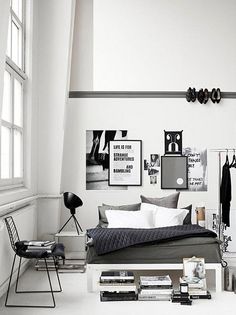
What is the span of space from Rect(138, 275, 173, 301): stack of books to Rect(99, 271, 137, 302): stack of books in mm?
79

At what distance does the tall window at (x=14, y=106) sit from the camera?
5.20 metres

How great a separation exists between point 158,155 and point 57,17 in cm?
240

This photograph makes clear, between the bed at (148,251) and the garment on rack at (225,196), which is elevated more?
the garment on rack at (225,196)

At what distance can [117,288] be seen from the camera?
177 inches

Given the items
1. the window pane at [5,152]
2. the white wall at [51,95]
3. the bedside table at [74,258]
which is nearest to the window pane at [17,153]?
the window pane at [5,152]

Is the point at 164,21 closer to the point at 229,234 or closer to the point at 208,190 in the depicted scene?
the point at 208,190

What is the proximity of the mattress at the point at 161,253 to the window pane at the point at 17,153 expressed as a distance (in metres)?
1.51

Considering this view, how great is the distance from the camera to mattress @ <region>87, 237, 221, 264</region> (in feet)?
16.1

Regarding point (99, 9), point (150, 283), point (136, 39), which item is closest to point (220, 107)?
point (136, 39)

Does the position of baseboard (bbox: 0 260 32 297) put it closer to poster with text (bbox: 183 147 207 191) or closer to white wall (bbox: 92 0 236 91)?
poster with text (bbox: 183 147 207 191)

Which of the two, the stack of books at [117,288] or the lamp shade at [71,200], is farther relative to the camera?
the lamp shade at [71,200]

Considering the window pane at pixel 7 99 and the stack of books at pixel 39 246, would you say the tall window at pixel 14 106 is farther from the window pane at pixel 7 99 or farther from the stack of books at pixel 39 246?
the stack of books at pixel 39 246

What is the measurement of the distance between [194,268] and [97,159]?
8.85 feet

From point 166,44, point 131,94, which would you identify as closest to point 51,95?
point 131,94
